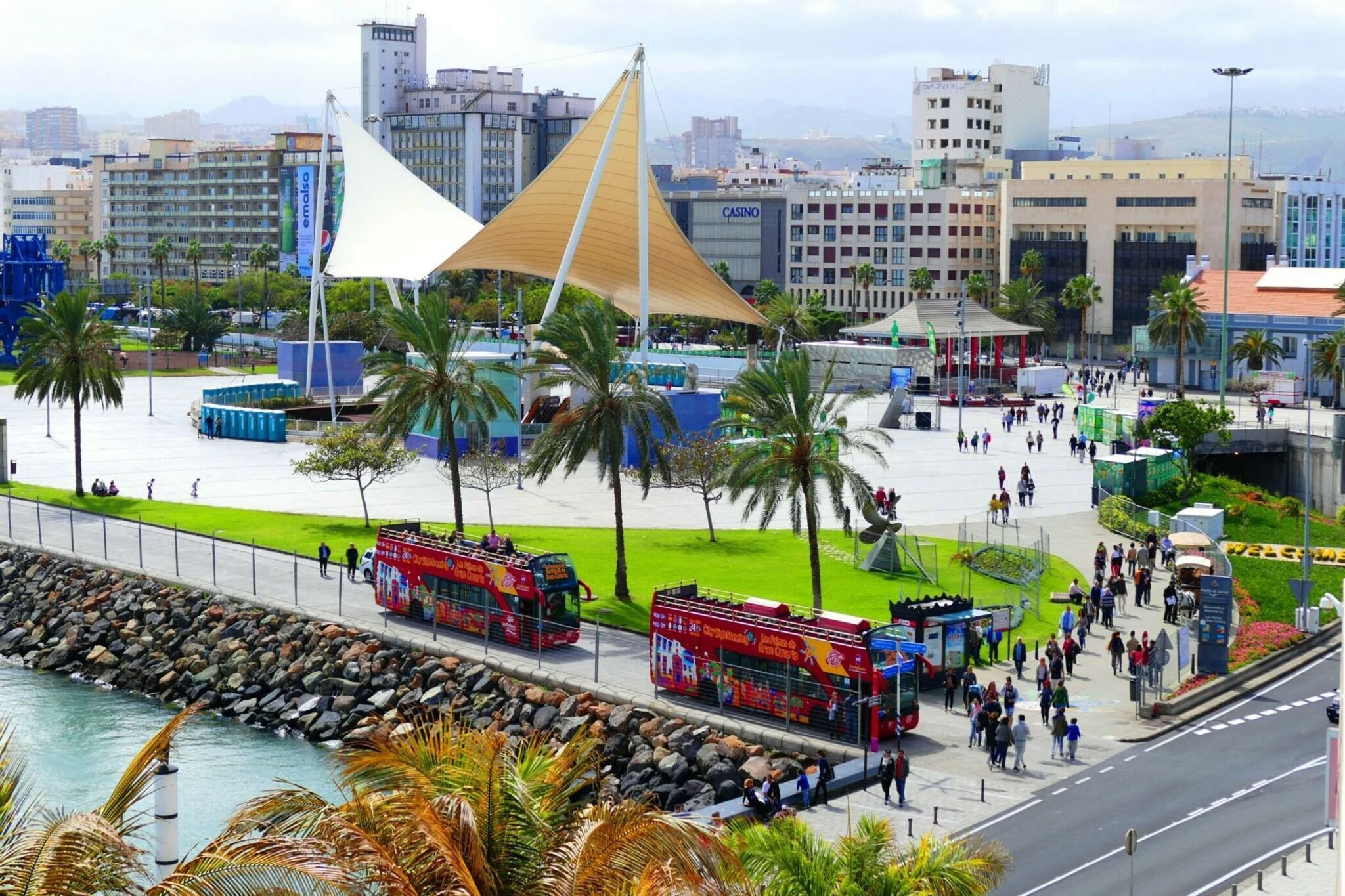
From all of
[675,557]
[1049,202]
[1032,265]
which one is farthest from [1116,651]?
[1049,202]

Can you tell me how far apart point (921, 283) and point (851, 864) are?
4234 inches

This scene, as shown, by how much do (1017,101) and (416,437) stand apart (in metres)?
99.9

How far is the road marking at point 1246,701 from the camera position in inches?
1129

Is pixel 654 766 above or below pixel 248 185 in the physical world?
below

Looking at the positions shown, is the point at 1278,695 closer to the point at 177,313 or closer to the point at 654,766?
the point at 654,766

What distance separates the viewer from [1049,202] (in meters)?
115

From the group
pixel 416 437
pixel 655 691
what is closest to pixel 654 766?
pixel 655 691

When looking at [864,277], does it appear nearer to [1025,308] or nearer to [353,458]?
[1025,308]

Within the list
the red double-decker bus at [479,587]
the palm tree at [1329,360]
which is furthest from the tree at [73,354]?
the palm tree at [1329,360]

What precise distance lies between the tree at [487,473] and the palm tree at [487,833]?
34166 millimetres

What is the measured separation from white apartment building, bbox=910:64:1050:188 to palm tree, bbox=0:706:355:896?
144 metres

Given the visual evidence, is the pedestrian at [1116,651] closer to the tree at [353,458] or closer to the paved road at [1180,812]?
the paved road at [1180,812]

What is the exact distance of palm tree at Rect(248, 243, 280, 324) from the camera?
13638 centimetres

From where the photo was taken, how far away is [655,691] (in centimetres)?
3062
